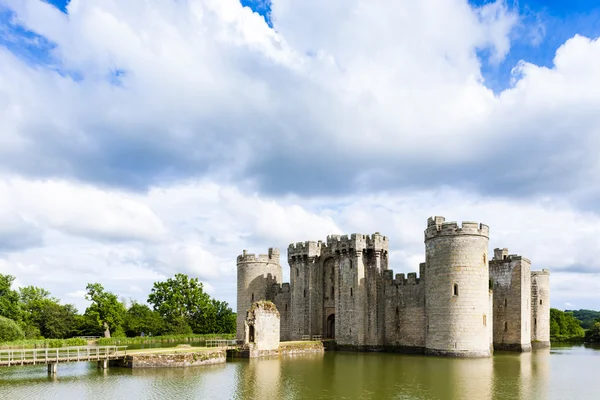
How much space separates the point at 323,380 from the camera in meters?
25.2

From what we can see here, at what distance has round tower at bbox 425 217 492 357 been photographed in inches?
1389

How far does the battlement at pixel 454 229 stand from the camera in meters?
35.9

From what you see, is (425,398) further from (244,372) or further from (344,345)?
(344,345)

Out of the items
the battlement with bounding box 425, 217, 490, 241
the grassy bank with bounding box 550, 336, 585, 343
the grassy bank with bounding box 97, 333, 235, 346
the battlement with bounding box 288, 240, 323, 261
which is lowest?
the grassy bank with bounding box 550, 336, 585, 343

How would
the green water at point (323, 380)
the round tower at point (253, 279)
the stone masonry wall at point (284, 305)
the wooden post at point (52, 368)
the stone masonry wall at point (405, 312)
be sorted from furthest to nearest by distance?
1. the round tower at point (253, 279)
2. the stone masonry wall at point (284, 305)
3. the stone masonry wall at point (405, 312)
4. the wooden post at point (52, 368)
5. the green water at point (323, 380)

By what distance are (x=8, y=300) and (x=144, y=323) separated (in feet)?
47.7

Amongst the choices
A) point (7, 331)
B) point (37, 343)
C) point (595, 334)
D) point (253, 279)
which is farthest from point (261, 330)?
point (595, 334)

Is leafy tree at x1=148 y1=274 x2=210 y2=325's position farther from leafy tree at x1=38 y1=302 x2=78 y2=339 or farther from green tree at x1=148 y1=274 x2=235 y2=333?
leafy tree at x1=38 y1=302 x2=78 y2=339

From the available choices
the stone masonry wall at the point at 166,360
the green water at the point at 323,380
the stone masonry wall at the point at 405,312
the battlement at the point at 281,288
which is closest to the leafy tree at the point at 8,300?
the battlement at the point at 281,288

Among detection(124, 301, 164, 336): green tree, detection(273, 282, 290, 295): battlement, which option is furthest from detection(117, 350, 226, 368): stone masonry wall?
detection(124, 301, 164, 336): green tree

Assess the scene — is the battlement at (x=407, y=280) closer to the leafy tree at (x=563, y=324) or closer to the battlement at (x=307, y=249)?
the battlement at (x=307, y=249)

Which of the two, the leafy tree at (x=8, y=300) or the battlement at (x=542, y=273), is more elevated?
the battlement at (x=542, y=273)

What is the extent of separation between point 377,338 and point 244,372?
15.8 m

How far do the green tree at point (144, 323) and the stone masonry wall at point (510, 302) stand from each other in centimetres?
3885
